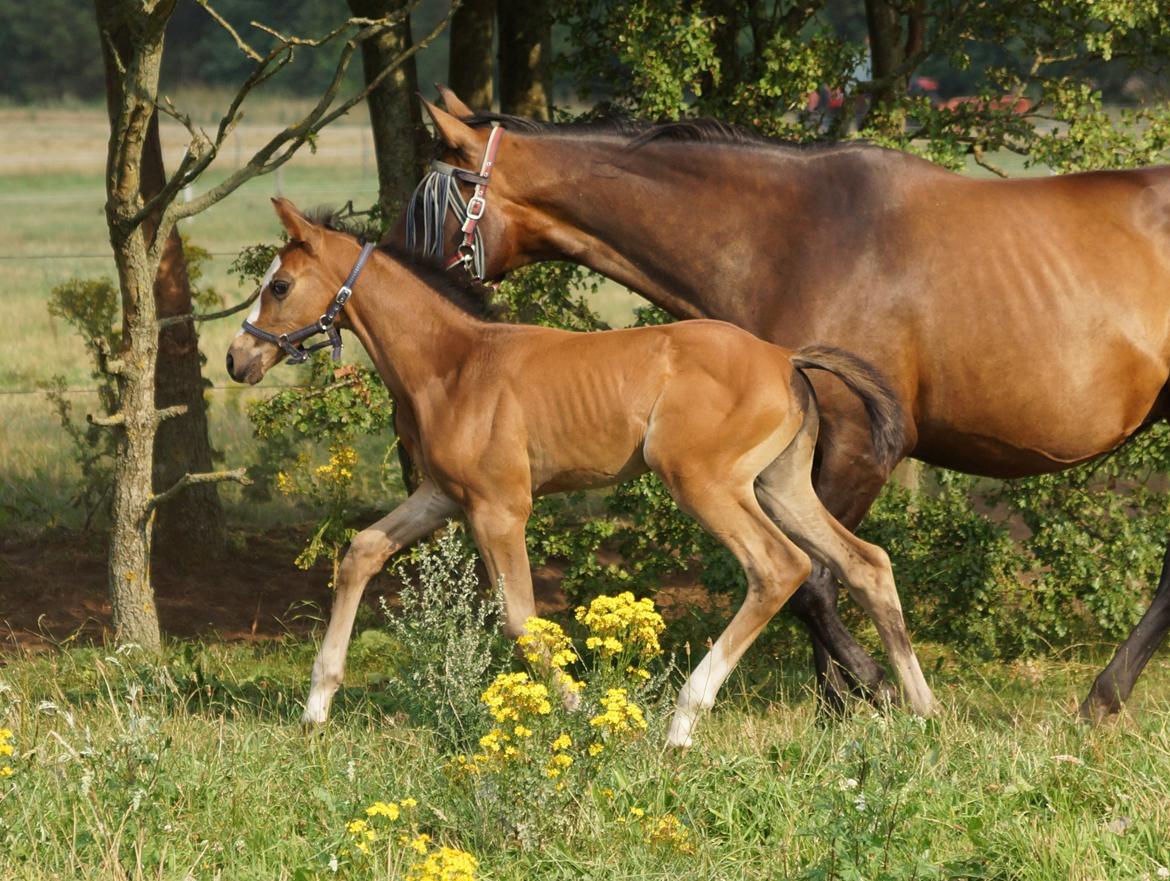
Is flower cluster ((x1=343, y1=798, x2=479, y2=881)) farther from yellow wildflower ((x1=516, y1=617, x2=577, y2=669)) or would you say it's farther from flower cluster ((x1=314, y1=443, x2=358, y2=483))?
flower cluster ((x1=314, y1=443, x2=358, y2=483))

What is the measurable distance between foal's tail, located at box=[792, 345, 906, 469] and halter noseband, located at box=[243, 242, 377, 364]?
156 cm

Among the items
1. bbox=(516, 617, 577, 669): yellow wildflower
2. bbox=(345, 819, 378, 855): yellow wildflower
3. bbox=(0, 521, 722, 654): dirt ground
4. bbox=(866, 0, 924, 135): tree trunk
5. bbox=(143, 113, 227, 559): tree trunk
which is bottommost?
bbox=(0, 521, 722, 654): dirt ground

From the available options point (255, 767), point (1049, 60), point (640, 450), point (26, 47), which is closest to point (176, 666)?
point (255, 767)

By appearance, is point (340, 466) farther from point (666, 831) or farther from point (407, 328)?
point (666, 831)

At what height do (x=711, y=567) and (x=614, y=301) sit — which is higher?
(x=711, y=567)

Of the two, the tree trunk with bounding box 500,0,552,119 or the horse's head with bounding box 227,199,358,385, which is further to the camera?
the tree trunk with bounding box 500,0,552,119

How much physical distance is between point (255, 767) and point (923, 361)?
2711 mm

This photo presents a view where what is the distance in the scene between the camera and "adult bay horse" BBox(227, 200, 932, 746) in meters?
5.13

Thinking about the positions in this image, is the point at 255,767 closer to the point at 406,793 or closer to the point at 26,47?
the point at 406,793

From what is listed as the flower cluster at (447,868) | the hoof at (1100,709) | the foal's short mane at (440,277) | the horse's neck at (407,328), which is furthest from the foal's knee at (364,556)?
the hoof at (1100,709)

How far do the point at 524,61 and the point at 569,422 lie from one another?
11.8ft

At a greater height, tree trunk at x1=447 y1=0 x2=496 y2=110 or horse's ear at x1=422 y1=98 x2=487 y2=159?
horse's ear at x1=422 y1=98 x2=487 y2=159

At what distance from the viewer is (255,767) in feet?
15.0

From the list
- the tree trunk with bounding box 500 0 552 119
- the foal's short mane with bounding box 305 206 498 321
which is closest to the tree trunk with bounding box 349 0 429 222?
the tree trunk with bounding box 500 0 552 119
